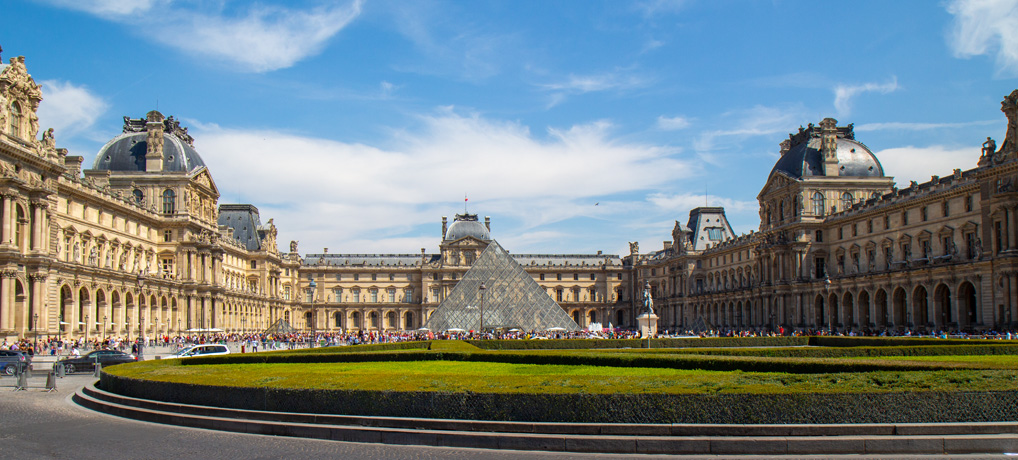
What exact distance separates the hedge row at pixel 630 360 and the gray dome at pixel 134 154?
3532 centimetres

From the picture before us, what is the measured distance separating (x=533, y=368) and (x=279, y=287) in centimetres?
6773

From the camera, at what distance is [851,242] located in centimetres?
5309

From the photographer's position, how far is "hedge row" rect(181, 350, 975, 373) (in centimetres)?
1408

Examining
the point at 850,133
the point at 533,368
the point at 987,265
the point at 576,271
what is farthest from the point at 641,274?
the point at 533,368

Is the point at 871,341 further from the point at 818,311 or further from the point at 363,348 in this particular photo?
the point at 818,311

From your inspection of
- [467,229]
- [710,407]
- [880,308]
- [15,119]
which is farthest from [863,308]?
[467,229]

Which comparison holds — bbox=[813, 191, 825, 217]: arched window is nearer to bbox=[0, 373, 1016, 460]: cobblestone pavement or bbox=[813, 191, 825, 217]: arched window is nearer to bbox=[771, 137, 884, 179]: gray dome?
bbox=[771, 137, 884, 179]: gray dome

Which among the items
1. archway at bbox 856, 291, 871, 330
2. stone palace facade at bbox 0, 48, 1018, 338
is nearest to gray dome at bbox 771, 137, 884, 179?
stone palace facade at bbox 0, 48, 1018, 338

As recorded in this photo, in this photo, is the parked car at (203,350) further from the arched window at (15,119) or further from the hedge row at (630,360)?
the arched window at (15,119)

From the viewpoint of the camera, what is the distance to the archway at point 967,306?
40.8 metres

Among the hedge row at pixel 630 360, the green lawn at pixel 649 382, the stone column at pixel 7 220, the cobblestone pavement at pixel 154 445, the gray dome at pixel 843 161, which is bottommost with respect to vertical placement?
the cobblestone pavement at pixel 154 445

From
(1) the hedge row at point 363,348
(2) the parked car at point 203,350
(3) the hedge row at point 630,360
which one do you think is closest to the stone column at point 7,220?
(2) the parked car at point 203,350

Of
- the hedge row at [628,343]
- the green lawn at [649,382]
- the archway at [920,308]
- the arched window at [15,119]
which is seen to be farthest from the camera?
the archway at [920,308]

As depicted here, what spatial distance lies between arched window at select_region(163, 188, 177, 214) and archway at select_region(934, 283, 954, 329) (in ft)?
147
